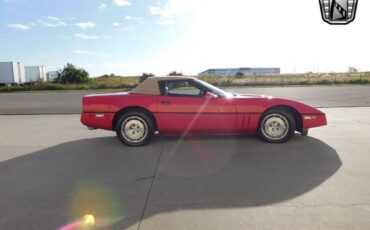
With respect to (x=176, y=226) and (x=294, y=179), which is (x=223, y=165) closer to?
(x=294, y=179)

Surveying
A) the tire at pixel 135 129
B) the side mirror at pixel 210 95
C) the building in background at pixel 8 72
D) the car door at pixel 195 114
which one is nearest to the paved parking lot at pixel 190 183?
the tire at pixel 135 129

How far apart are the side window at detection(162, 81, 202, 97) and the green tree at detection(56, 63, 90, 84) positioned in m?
42.2

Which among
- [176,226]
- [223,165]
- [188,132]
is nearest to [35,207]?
[176,226]

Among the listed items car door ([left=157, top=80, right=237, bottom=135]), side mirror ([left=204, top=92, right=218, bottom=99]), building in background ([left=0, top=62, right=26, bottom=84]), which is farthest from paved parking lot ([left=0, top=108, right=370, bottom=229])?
building in background ([left=0, top=62, right=26, bottom=84])

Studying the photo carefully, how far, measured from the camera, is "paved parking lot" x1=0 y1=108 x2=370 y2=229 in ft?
9.35

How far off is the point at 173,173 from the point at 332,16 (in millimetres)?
3611

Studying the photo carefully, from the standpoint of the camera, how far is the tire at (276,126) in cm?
573

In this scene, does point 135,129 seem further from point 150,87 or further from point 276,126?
point 276,126

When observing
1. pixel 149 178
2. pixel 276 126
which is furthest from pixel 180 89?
pixel 149 178

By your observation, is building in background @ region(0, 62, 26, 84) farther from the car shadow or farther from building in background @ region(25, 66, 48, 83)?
the car shadow

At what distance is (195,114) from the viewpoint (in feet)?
18.6

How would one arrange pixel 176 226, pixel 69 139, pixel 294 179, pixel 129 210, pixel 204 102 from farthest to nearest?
pixel 69 139, pixel 204 102, pixel 294 179, pixel 129 210, pixel 176 226

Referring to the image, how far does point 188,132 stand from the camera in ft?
19.1

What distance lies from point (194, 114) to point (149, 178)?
2.00 meters
